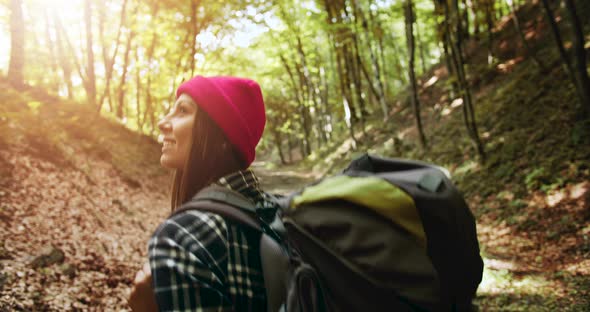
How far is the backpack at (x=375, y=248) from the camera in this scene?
99cm

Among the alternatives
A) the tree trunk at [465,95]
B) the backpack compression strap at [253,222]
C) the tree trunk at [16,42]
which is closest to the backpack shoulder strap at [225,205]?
the backpack compression strap at [253,222]

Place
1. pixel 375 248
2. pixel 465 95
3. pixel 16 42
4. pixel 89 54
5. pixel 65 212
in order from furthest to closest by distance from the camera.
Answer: pixel 89 54 → pixel 465 95 → pixel 16 42 → pixel 65 212 → pixel 375 248

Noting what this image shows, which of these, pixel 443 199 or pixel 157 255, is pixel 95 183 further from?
pixel 443 199

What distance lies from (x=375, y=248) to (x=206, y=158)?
0.85 m

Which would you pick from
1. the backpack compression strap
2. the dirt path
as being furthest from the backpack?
the dirt path

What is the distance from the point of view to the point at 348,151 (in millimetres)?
18938

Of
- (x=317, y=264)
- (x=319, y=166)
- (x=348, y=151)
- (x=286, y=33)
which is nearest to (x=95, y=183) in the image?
(x=317, y=264)

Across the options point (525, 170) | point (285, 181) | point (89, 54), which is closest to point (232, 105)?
point (525, 170)

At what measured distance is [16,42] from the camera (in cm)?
820

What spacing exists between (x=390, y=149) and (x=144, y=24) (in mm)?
10414

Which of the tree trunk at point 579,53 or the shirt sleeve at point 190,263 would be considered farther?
the tree trunk at point 579,53

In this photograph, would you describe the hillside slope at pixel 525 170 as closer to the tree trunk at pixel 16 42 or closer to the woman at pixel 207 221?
the woman at pixel 207 221

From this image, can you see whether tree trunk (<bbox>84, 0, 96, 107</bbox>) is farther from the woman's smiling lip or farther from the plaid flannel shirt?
the plaid flannel shirt

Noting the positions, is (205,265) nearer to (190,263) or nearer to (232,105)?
(190,263)
